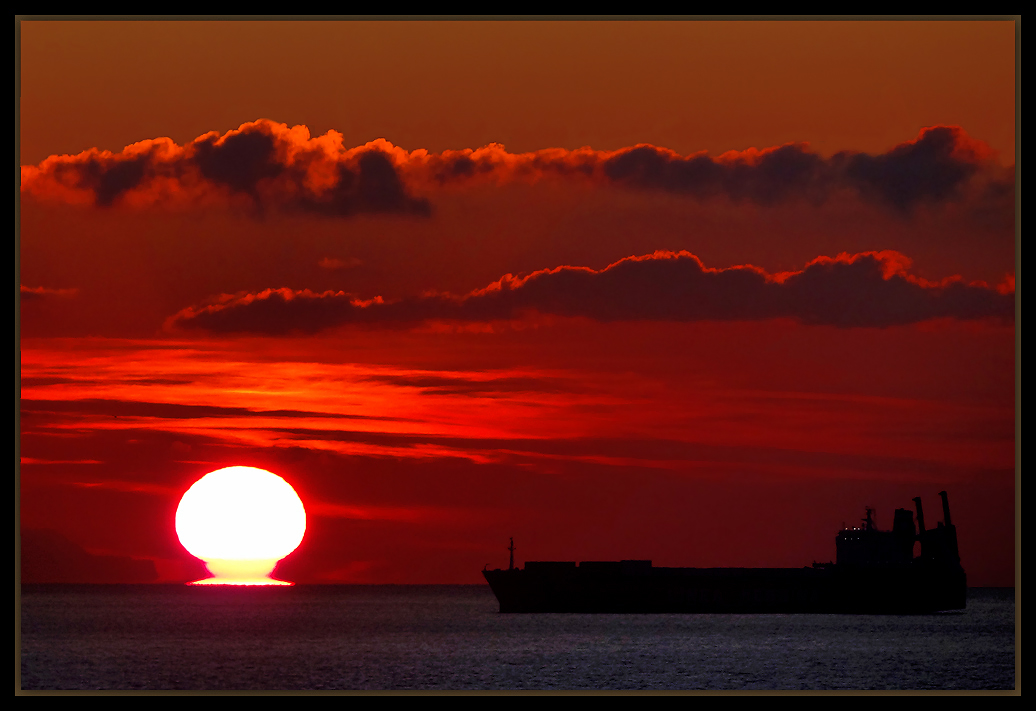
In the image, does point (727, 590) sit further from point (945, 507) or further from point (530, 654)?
point (530, 654)

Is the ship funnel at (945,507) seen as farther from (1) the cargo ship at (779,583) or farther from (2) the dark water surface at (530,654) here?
(2) the dark water surface at (530,654)

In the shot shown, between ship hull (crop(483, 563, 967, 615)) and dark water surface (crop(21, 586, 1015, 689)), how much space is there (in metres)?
1.87

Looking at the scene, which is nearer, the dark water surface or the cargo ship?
the dark water surface

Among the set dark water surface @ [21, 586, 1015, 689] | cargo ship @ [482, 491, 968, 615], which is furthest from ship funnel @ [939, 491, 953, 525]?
dark water surface @ [21, 586, 1015, 689]

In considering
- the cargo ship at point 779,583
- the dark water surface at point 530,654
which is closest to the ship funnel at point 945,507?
the cargo ship at point 779,583

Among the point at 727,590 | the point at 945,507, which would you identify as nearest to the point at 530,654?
the point at 727,590

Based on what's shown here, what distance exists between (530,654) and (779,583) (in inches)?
2105

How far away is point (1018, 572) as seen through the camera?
65.4 feet

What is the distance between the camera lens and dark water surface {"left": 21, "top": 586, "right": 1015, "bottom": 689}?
52.3m

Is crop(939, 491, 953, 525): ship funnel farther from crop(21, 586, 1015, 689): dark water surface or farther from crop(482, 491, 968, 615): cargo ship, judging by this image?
crop(21, 586, 1015, 689): dark water surface

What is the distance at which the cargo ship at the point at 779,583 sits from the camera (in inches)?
4230
